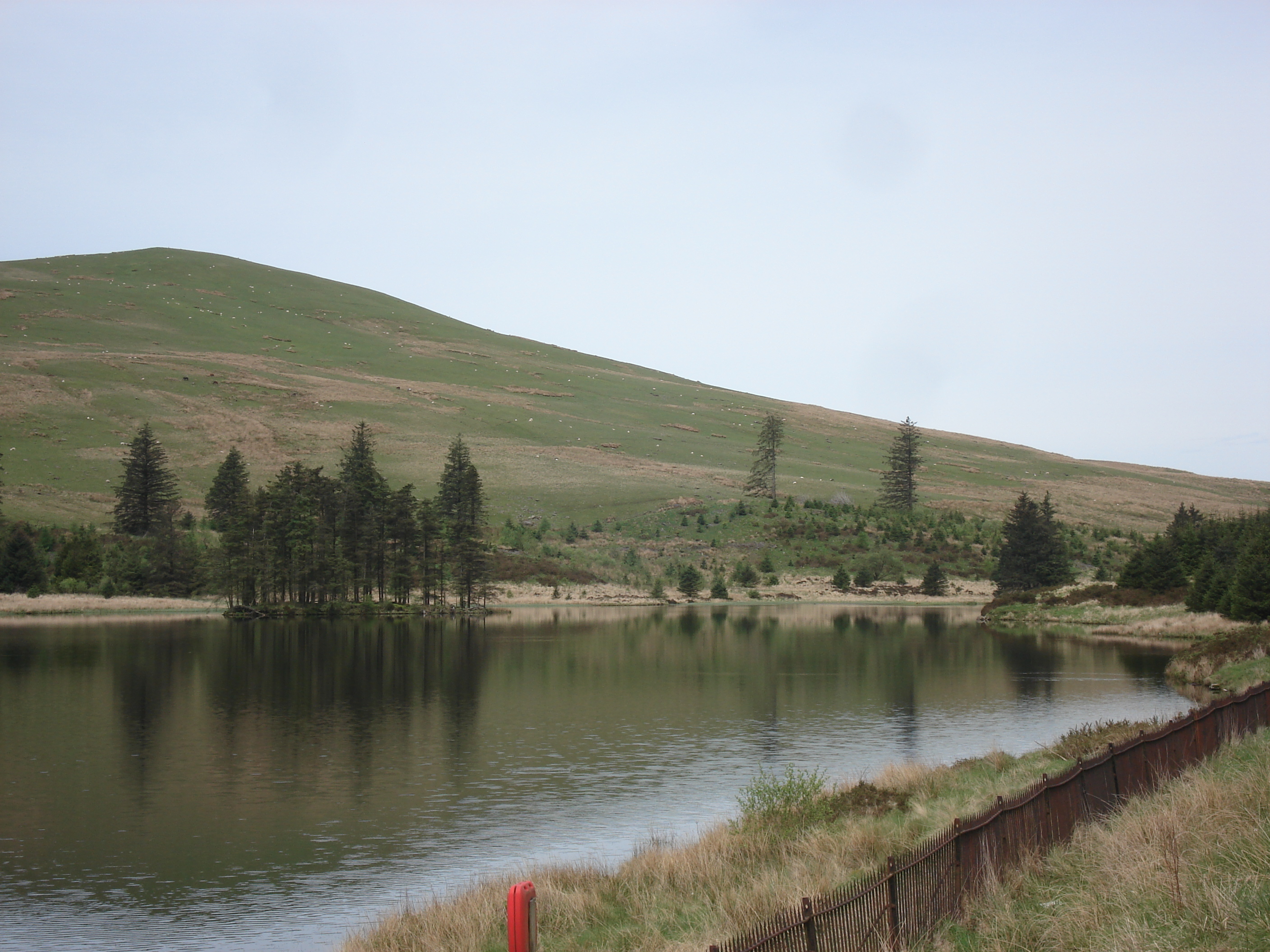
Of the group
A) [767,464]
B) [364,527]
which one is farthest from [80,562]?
[767,464]

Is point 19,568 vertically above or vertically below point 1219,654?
above

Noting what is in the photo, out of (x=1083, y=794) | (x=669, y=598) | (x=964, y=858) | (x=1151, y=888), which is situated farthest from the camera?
(x=669, y=598)

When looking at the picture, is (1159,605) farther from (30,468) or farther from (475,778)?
(30,468)

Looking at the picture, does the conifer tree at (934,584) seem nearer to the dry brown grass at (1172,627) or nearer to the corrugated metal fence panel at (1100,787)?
the dry brown grass at (1172,627)

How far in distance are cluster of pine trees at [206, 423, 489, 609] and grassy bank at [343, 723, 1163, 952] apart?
6238cm

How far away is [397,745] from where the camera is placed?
27797 mm

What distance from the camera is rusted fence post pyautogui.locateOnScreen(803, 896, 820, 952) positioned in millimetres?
7715

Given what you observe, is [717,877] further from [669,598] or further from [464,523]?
[669,598]

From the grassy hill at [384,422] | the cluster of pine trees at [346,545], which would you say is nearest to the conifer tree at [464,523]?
the cluster of pine trees at [346,545]

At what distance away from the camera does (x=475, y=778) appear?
2395 cm

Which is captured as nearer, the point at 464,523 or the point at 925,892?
the point at 925,892

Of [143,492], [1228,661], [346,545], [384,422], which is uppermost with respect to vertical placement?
[384,422]

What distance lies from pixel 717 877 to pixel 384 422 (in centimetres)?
12960

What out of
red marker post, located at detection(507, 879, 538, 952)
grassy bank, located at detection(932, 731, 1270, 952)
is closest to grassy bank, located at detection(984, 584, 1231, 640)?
grassy bank, located at detection(932, 731, 1270, 952)
